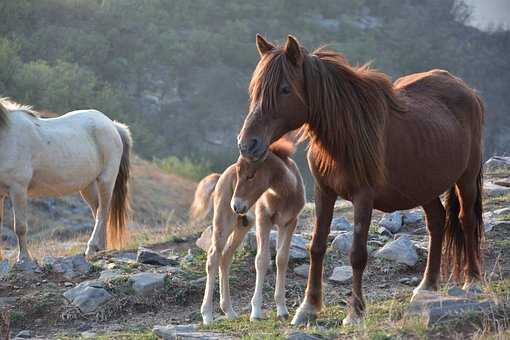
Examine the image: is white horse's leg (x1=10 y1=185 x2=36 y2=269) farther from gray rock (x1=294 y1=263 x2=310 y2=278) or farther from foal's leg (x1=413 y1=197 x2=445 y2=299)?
foal's leg (x1=413 y1=197 x2=445 y2=299)

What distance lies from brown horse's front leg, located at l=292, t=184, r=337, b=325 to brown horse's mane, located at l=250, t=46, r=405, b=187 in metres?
0.26

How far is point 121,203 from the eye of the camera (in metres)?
10.4

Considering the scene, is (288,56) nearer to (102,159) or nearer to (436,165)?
(436,165)

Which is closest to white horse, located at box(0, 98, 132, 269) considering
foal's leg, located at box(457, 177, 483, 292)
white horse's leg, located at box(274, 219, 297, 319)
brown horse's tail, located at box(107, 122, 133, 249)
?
brown horse's tail, located at box(107, 122, 133, 249)

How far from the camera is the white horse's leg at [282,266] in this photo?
251 inches

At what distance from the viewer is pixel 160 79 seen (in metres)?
47.2

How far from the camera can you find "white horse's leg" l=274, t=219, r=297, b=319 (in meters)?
6.37

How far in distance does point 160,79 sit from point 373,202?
42.1m

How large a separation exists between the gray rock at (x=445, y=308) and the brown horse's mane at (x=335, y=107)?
89 cm

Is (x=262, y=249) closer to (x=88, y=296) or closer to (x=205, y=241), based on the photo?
(x=88, y=296)

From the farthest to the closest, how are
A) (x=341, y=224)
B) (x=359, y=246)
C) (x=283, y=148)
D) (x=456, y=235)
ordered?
1. (x=341, y=224)
2. (x=456, y=235)
3. (x=283, y=148)
4. (x=359, y=246)

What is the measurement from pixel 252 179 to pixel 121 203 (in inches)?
175

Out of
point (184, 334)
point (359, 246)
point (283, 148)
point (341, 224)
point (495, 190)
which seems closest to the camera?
point (184, 334)

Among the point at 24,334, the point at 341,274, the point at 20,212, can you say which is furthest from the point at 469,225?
the point at 20,212
